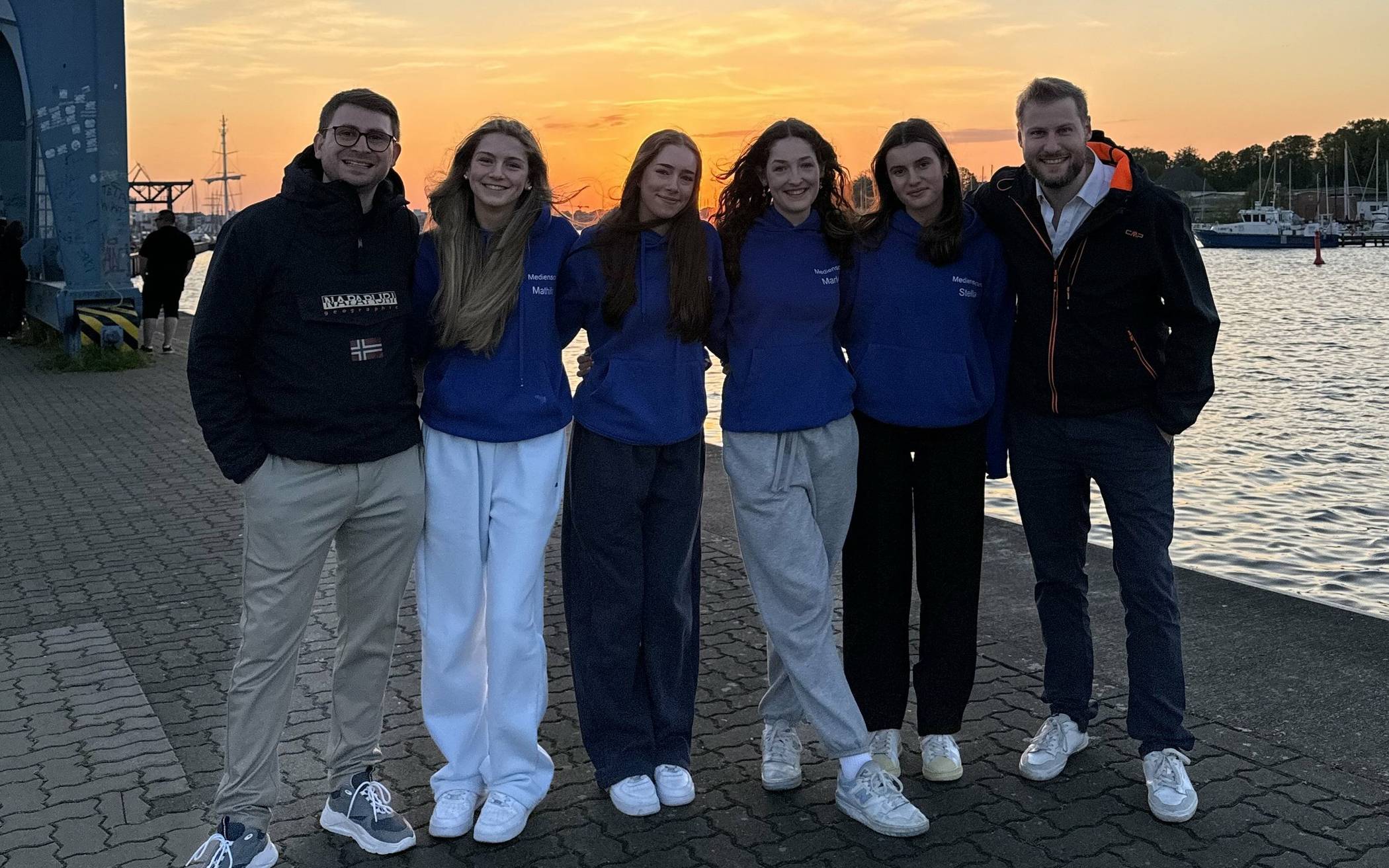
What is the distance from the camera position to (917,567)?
171 inches

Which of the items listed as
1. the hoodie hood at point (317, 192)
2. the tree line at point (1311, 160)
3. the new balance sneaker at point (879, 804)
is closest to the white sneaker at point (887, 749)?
the new balance sneaker at point (879, 804)

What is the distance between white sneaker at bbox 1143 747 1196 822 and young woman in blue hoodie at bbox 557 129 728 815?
1.45 meters

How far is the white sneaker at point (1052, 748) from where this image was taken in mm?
4199

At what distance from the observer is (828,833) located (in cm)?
391

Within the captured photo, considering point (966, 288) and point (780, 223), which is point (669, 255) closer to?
point (780, 223)

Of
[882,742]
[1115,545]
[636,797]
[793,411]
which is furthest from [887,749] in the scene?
[793,411]

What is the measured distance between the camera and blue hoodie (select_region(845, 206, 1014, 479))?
4.15m

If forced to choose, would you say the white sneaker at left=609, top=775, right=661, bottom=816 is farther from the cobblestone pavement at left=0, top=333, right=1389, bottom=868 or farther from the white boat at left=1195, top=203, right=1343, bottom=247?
the white boat at left=1195, top=203, right=1343, bottom=247

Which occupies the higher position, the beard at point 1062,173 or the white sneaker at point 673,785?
the beard at point 1062,173

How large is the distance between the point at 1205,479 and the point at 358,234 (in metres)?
11.8

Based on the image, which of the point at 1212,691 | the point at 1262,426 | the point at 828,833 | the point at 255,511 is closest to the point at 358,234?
the point at 255,511

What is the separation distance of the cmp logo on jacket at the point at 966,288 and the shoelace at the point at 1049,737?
146 cm

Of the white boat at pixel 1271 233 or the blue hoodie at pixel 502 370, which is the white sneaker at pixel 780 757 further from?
the white boat at pixel 1271 233

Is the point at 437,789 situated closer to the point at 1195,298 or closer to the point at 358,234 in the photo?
the point at 358,234
